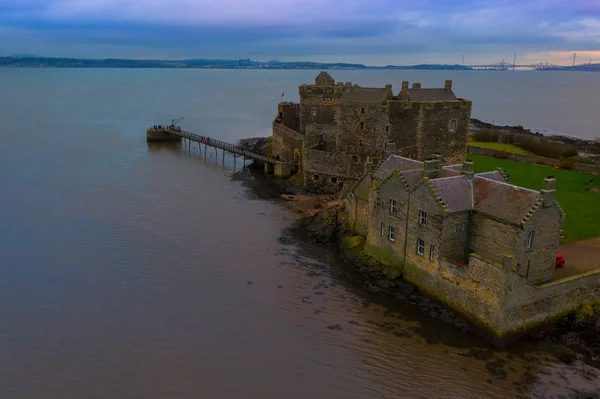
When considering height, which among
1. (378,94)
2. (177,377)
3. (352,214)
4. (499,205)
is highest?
(378,94)

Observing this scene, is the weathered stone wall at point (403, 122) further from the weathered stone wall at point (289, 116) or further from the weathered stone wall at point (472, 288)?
the weathered stone wall at point (289, 116)

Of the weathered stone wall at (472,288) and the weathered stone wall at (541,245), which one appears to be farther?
the weathered stone wall at (541,245)

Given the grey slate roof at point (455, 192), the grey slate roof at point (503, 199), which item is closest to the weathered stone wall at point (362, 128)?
the grey slate roof at point (455, 192)

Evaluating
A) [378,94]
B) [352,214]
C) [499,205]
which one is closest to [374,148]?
[378,94]

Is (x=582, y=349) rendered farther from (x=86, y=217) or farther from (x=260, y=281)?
(x=86, y=217)

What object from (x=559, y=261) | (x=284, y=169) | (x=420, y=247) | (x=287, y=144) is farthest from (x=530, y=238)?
(x=287, y=144)

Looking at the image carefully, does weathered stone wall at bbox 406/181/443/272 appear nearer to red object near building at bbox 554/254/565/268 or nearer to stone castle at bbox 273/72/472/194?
red object near building at bbox 554/254/565/268
